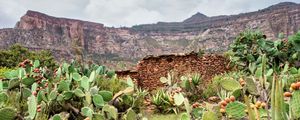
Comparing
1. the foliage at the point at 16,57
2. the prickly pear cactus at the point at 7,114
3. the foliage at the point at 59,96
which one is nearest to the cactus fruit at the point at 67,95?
the foliage at the point at 59,96

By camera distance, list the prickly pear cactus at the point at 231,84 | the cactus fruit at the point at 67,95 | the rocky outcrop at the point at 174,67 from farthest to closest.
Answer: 1. the rocky outcrop at the point at 174,67
2. the cactus fruit at the point at 67,95
3. the prickly pear cactus at the point at 231,84

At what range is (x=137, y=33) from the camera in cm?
8131

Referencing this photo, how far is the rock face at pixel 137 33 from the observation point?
177 ft

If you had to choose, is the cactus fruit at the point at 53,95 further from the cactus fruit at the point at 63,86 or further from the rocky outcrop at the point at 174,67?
the rocky outcrop at the point at 174,67

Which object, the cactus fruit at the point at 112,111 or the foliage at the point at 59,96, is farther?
the foliage at the point at 59,96

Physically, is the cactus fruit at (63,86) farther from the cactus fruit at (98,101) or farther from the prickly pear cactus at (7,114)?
the prickly pear cactus at (7,114)

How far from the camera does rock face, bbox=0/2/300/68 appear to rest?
2125 inches

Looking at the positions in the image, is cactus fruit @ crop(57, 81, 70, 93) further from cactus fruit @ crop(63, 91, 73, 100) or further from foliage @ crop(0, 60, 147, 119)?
cactus fruit @ crop(63, 91, 73, 100)

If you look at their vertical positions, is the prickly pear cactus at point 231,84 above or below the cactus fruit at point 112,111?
above

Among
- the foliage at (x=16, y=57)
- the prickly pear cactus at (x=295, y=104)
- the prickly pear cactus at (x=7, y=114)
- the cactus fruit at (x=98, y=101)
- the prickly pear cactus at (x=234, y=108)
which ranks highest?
the prickly pear cactus at (x=295, y=104)

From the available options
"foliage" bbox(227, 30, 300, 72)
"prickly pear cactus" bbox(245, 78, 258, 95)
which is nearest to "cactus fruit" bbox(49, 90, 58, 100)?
"prickly pear cactus" bbox(245, 78, 258, 95)

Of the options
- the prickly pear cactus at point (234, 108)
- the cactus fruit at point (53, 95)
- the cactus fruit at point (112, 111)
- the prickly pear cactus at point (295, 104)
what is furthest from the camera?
the cactus fruit at point (53, 95)

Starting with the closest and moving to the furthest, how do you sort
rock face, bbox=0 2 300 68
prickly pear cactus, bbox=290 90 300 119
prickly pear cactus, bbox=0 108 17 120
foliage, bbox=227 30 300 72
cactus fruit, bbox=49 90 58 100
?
prickly pear cactus, bbox=290 90 300 119
prickly pear cactus, bbox=0 108 17 120
cactus fruit, bbox=49 90 58 100
foliage, bbox=227 30 300 72
rock face, bbox=0 2 300 68

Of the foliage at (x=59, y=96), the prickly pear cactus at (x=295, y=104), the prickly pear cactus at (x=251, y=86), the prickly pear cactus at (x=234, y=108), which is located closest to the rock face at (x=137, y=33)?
the foliage at (x=59, y=96)
